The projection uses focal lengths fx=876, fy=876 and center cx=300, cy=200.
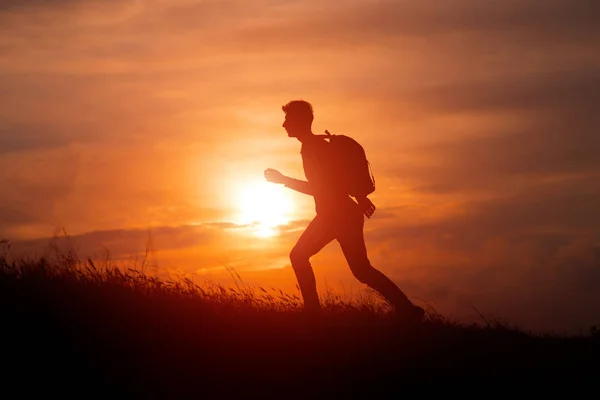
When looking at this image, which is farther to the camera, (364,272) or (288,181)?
(364,272)

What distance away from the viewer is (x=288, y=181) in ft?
37.0

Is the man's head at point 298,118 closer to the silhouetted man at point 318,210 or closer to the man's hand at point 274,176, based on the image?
the silhouetted man at point 318,210


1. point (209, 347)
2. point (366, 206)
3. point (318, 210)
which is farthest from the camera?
point (366, 206)

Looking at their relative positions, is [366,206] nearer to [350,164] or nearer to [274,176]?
[350,164]

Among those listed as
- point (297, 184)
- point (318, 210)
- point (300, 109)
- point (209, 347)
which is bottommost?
point (209, 347)

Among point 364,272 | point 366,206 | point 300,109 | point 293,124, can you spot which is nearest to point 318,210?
point 366,206

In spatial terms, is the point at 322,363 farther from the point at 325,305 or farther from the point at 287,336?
the point at 325,305

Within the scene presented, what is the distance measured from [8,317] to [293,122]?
14.0 feet

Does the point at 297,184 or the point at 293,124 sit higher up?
the point at 293,124

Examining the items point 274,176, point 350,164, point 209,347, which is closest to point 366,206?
point 350,164

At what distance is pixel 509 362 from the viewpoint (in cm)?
998

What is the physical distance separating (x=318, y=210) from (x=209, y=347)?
2828 millimetres

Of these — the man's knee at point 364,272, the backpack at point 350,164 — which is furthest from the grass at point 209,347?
the backpack at point 350,164

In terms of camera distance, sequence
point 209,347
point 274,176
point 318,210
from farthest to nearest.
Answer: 1. point 318,210
2. point 274,176
3. point 209,347
